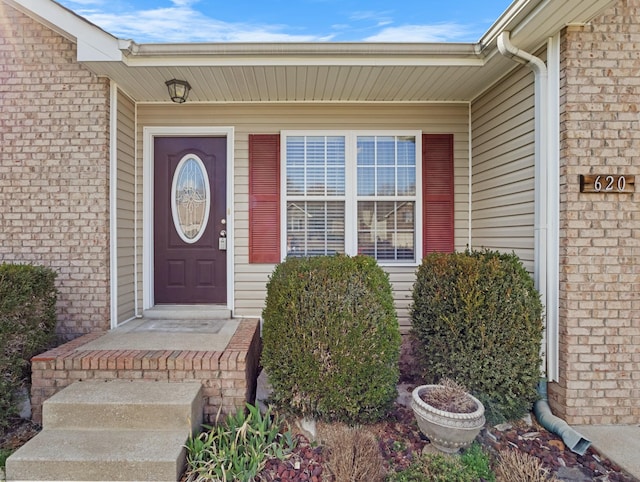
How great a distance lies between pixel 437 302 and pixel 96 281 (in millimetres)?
3238

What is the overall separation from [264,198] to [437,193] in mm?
2059

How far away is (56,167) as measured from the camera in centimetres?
349

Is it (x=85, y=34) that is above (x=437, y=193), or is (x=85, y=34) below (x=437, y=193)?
above

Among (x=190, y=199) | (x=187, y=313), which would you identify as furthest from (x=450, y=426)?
(x=190, y=199)

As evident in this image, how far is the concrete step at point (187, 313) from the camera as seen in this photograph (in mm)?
3998

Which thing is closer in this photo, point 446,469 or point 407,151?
point 446,469

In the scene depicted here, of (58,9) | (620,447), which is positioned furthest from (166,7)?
(620,447)

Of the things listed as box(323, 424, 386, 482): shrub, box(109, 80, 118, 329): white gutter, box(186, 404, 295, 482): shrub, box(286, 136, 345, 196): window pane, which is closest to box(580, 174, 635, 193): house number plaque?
box(286, 136, 345, 196): window pane

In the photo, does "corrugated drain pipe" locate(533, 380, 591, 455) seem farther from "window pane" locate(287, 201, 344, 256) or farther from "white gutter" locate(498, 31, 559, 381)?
"window pane" locate(287, 201, 344, 256)

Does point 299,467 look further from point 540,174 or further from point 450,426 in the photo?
point 540,174

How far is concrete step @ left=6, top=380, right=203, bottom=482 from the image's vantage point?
2053 millimetres

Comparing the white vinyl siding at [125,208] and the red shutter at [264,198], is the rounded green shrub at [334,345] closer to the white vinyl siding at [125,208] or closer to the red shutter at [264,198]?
the red shutter at [264,198]

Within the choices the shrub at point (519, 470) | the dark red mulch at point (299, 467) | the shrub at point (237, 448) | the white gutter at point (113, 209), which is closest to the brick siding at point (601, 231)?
the shrub at point (519, 470)

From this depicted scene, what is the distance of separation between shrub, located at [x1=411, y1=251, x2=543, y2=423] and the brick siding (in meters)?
0.30
